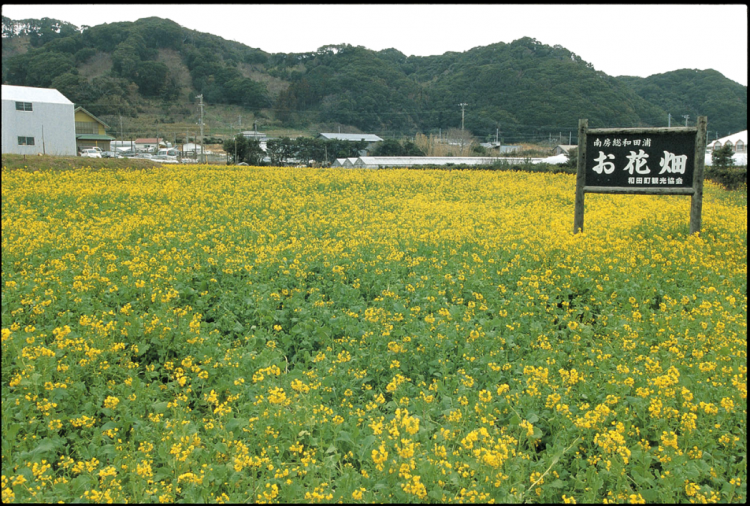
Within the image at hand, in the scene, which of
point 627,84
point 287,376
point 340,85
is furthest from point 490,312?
point 627,84

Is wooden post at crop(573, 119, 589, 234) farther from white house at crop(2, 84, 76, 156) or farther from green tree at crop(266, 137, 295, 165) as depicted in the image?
green tree at crop(266, 137, 295, 165)

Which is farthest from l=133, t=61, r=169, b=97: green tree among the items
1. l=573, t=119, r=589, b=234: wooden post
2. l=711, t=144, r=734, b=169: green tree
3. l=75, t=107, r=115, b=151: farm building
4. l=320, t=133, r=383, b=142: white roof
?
l=320, t=133, r=383, b=142: white roof

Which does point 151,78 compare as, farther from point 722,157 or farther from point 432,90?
point 432,90

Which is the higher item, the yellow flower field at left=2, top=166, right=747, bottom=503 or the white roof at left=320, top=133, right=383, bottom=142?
the white roof at left=320, top=133, right=383, bottom=142

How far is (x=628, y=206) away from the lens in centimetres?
1206

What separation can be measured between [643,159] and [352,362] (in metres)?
6.44

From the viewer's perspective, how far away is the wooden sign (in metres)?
8.00

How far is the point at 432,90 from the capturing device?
37.4 meters

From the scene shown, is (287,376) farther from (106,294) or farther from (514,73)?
A: (514,73)

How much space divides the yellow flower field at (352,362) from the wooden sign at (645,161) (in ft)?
2.93

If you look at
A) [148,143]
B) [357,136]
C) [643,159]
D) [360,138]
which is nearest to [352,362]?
[643,159]

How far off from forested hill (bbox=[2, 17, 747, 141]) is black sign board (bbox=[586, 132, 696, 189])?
824 cm

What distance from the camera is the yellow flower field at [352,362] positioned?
283cm

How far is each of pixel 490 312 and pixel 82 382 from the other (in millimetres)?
3779
